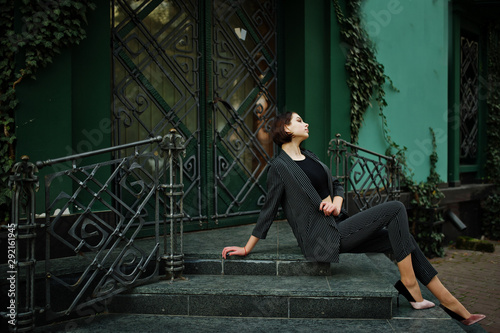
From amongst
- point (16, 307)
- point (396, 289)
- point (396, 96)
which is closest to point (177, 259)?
point (16, 307)

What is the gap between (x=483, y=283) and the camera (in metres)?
5.96

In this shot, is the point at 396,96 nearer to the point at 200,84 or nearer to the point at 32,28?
the point at 200,84

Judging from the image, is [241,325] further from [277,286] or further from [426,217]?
[426,217]

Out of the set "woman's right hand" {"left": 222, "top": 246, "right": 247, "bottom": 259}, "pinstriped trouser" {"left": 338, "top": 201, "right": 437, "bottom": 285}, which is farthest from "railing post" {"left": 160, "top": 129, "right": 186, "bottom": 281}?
"pinstriped trouser" {"left": 338, "top": 201, "right": 437, "bottom": 285}

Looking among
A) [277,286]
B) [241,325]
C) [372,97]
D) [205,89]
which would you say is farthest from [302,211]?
[372,97]

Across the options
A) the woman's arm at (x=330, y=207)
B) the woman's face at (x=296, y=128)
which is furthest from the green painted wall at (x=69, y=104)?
the woman's arm at (x=330, y=207)

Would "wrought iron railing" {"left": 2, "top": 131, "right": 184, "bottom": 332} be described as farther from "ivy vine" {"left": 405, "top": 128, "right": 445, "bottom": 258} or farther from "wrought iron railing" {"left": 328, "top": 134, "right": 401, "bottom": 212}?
"ivy vine" {"left": 405, "top": 128, "right": 445, "bottom": 258}

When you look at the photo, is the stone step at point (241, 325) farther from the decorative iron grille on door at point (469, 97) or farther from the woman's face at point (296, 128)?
the decorative iron grille on door at point (469, 97)

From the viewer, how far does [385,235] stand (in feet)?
12.3

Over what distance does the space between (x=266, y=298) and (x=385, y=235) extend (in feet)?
3.66

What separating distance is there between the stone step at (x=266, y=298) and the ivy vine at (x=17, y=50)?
144 centimetres

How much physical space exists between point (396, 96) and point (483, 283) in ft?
10.6

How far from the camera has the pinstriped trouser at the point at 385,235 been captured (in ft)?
11.8

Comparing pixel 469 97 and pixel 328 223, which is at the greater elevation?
pixel 469 97
